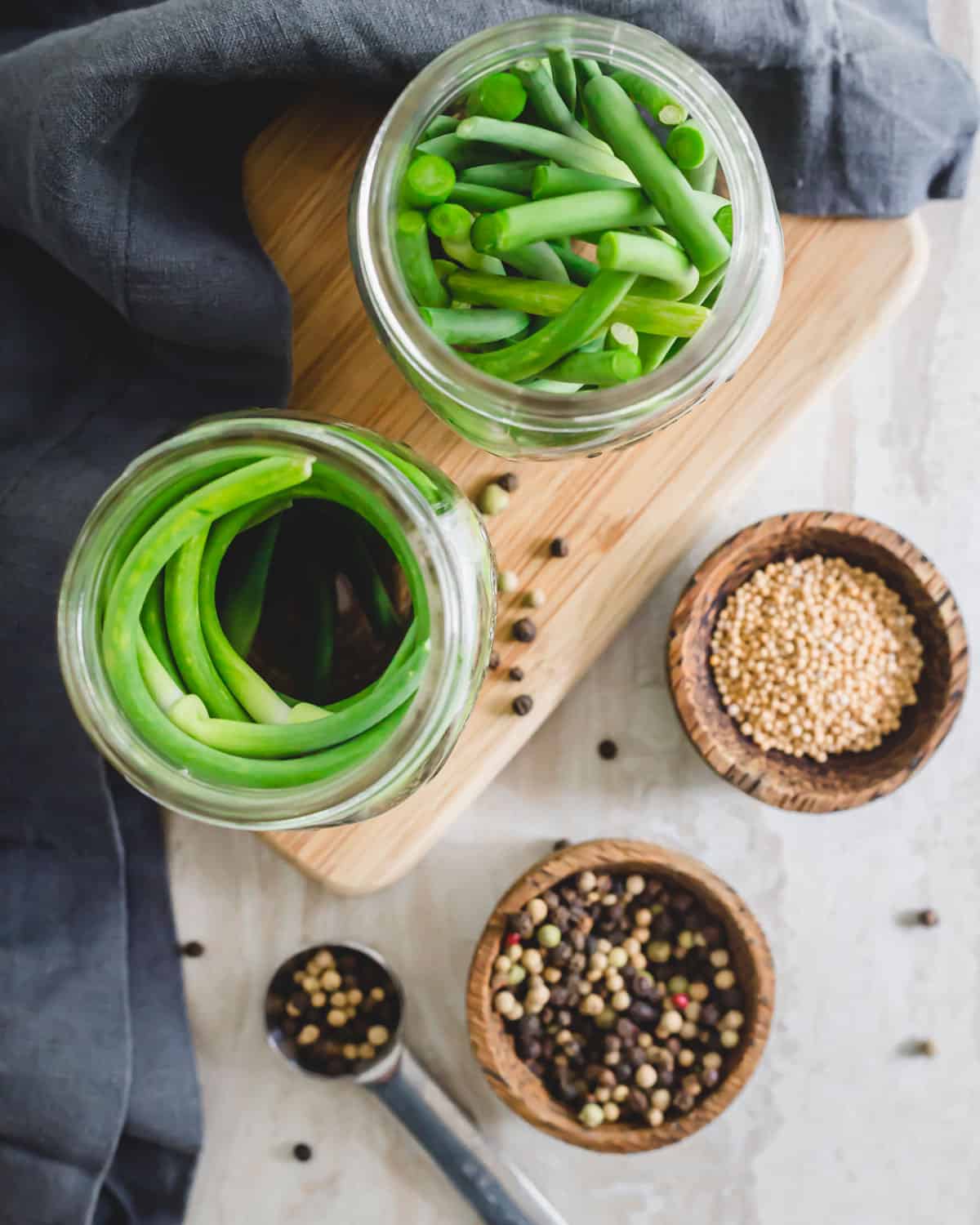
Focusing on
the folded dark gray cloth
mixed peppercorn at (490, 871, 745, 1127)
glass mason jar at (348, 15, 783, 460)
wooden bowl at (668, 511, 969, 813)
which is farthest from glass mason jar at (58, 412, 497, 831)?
mixed peppercorn at (490, 871, 745, 1127)

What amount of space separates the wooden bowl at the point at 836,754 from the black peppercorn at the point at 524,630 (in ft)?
0.43

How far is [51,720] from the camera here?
1.11 meters

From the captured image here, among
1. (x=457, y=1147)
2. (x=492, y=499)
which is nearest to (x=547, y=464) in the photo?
(x=492, y=499)

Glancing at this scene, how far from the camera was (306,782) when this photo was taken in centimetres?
71

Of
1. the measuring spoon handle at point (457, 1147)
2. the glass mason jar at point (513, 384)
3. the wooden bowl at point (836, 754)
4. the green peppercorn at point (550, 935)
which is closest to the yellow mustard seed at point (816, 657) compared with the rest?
the wooden bowl at point (836, 754)

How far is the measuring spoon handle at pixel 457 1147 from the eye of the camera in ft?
4.05

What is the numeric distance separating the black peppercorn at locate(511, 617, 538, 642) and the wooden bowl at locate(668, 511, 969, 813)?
5.1 inches

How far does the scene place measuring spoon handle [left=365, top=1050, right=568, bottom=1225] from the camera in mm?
1233

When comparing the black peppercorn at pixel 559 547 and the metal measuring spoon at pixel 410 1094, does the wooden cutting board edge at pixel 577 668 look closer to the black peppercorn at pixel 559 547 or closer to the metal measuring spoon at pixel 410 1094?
the black peppercorn at pixel 559 547

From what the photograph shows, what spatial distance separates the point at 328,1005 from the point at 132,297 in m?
0.74

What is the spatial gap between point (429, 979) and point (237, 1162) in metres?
0.29

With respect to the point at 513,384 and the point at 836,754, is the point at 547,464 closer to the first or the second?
the point at 513,384

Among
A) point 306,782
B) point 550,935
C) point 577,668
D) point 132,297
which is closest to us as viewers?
point 306,782

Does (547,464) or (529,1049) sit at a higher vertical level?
(547,464)
